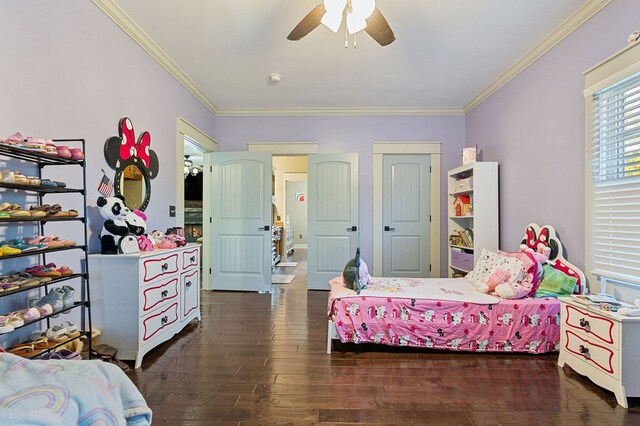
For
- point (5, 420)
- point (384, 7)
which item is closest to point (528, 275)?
point (384, 7)

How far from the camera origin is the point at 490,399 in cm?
187

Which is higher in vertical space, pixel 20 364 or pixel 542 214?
pixel 542 214

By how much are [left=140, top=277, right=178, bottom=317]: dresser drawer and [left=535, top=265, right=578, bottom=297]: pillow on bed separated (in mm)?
3041

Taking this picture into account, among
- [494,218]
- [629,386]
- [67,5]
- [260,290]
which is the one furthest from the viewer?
[260,290]

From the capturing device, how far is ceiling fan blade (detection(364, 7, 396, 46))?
6.73ft

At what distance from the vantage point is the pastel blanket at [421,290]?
2515mm

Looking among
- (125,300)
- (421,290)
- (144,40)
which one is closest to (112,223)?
(125,300)

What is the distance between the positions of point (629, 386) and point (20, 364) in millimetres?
2929

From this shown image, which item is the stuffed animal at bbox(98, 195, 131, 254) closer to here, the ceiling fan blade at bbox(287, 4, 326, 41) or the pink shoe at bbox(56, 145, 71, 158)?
the pink shoe at bbox(56, 145, 71, 158)

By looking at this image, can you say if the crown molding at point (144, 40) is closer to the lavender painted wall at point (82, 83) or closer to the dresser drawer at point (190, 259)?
the lavender painted wall at point (82, 83)

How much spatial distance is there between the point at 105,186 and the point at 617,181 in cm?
374

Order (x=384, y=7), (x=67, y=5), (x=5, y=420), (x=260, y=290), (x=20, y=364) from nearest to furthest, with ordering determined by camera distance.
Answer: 1. (x=5, y=420)
2. (x=20, y=364)
3. (x=67, y=5)
4. (x=384, y=7)
5. (x=260, y=290)

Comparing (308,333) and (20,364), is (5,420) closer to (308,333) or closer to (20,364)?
(20,364)

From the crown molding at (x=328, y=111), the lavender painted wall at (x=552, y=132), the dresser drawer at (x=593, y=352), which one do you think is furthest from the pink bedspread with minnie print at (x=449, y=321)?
the crown molding at (x=328, y=111)
